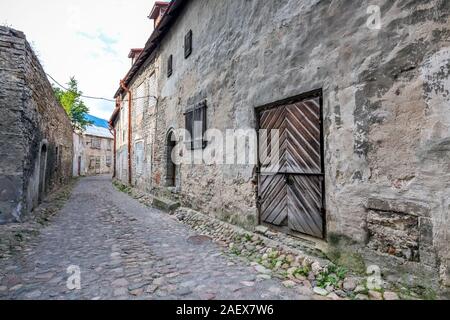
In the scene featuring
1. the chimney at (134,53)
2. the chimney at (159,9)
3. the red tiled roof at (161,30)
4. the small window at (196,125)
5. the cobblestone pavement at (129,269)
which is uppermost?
the chimney at (159,9)

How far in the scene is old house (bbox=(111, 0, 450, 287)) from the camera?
2289 mm

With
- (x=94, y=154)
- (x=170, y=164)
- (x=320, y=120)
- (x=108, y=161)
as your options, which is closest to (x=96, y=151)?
(x=94, y=154)

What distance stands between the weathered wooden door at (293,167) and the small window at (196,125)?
2120 millimetres

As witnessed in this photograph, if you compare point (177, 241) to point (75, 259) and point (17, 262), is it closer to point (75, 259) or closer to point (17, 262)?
point (75, 259)

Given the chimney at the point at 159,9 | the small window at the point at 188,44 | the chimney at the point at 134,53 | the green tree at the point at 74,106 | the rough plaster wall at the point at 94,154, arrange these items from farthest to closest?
the rough plaster wall at the point at 94,154
the green tree at the point at 74,106
the chimney at the point at 134,53
the chimney at the point at 159,9
the small window at the point at 188,44

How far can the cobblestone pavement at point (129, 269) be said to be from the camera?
2.55 meters

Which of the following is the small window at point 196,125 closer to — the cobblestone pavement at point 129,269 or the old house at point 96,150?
the cobblestone pavement at point 129,269

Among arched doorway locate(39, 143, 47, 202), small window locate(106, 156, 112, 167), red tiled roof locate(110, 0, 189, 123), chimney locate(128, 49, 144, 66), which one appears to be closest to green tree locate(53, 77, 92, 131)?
small window locate(106, 156, 112, 167)

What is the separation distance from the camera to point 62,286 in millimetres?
2658

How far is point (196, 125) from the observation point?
6543mm

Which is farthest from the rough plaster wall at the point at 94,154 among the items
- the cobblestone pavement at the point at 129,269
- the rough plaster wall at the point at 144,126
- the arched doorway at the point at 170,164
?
the cobblestone pavement at the point at 129,269

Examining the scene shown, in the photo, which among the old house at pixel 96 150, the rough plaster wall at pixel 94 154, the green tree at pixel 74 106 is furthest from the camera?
the old house at pixel 96 150

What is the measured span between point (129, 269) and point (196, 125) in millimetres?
4096

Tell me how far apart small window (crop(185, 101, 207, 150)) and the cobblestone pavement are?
227 centimetres
